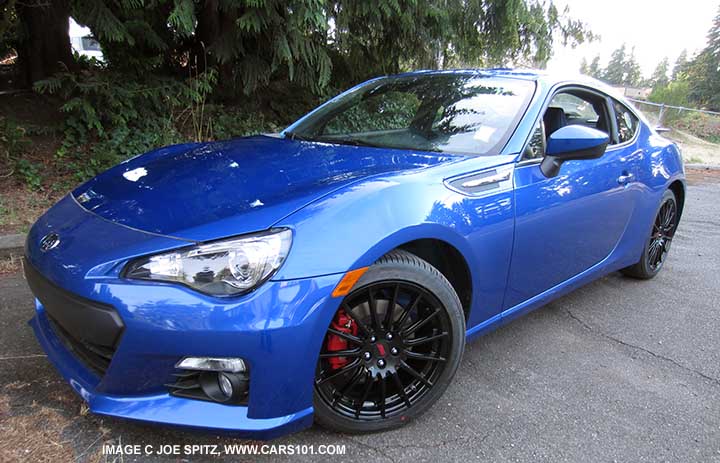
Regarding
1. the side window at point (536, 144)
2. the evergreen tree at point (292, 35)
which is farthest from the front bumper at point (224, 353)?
the evergreen tree at point (292, 35)

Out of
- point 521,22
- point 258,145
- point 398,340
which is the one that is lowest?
point 398,340

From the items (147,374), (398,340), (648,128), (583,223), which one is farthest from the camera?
(648,128)

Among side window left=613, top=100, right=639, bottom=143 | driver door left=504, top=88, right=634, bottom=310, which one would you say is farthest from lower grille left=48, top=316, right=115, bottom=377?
side window left=613, top=100, right=639, bottom=143

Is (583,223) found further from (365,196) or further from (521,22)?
(521,22)

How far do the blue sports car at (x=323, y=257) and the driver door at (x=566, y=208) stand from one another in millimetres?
14

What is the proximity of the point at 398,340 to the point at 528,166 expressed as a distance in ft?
3.54

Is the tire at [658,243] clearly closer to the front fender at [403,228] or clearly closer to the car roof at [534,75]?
the car roof at [534,75]

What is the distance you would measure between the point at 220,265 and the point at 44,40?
5.58 metres

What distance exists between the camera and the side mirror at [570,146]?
235cm

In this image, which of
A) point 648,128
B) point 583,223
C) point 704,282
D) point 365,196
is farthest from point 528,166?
point 704,282

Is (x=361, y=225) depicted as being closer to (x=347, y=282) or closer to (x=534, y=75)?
(x=347, y=282)

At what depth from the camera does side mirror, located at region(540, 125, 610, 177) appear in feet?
7.70

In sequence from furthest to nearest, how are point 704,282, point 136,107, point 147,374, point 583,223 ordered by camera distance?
point 136,107
point 704,282
point 583,223
point 147,374

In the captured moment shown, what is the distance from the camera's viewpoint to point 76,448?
175cm
